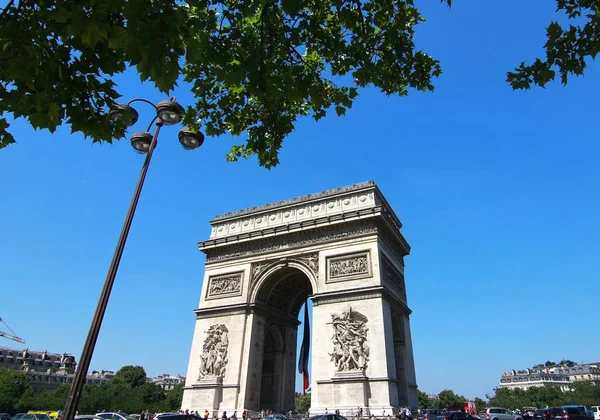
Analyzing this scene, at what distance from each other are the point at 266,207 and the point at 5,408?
50319 mm

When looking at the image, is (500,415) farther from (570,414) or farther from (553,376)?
(553,376)

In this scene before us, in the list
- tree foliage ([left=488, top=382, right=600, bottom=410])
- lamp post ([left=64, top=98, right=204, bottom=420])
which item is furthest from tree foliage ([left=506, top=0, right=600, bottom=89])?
tree foliage ([left=488, top=382, right=600, bottom=410])

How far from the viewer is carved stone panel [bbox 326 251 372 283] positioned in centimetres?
2182

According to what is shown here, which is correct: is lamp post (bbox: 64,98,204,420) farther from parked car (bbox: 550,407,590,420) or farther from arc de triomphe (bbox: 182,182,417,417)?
parked car (bbox: 550,407,590,420)

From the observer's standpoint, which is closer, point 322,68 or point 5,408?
point 322,68

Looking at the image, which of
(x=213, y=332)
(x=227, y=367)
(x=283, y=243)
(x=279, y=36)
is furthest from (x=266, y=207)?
(x=279, y=36)

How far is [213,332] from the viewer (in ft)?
78.2

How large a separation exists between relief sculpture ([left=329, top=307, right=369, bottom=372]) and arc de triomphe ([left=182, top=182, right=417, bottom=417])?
51 millimetres

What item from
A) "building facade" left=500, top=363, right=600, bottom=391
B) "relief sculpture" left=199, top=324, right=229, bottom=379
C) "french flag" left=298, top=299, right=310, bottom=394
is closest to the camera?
"relief sculpture" left=199, top=324, right=229, bottom=379

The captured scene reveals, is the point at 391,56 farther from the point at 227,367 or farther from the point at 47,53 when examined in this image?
the point at 227,367

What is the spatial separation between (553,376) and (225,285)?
400ft

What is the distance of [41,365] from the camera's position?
8831 centimetres

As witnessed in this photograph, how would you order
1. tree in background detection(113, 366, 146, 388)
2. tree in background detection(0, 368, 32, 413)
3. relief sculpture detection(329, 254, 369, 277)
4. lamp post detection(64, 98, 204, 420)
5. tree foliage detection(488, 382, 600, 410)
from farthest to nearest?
tree foliage detection(488, 382, 600, 410) < tree in background detection(113, 366, 146, 388) < tree in background detection(0, 368, 32, 413) < relief sculpture detection(329, 254, 369, 277) < lamp post detection(64, 98, 204, 420)

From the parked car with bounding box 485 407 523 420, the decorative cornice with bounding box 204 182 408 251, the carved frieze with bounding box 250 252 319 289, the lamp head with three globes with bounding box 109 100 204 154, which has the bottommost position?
the parked car with bounding box 485 407 523 420
